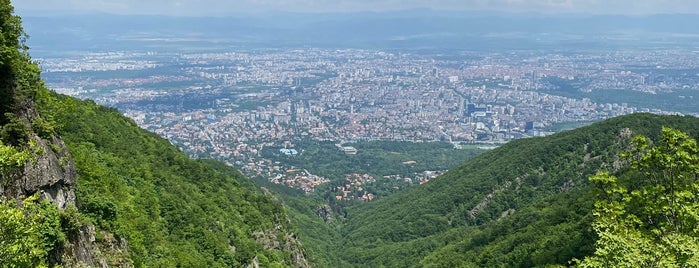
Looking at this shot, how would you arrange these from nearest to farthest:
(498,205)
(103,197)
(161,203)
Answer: (103,197) → (161,203) → (498,205)

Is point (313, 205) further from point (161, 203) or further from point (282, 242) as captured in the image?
point (161, 203)

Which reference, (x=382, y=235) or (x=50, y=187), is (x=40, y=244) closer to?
(x=50, y=187)

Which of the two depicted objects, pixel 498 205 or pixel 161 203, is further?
pixel 498 205

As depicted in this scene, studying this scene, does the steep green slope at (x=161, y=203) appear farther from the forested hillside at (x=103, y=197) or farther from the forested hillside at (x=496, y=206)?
the forested hillside at (x=496, y=206)

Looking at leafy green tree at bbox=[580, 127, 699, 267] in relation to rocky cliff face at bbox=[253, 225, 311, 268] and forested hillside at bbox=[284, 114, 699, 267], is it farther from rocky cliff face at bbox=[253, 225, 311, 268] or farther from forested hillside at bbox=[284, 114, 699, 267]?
rocky cliff face at bbox=[253, 225, 311, 268]

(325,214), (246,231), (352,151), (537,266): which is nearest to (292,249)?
(246,231)

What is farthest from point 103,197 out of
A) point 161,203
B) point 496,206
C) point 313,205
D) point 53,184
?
point 313,205
